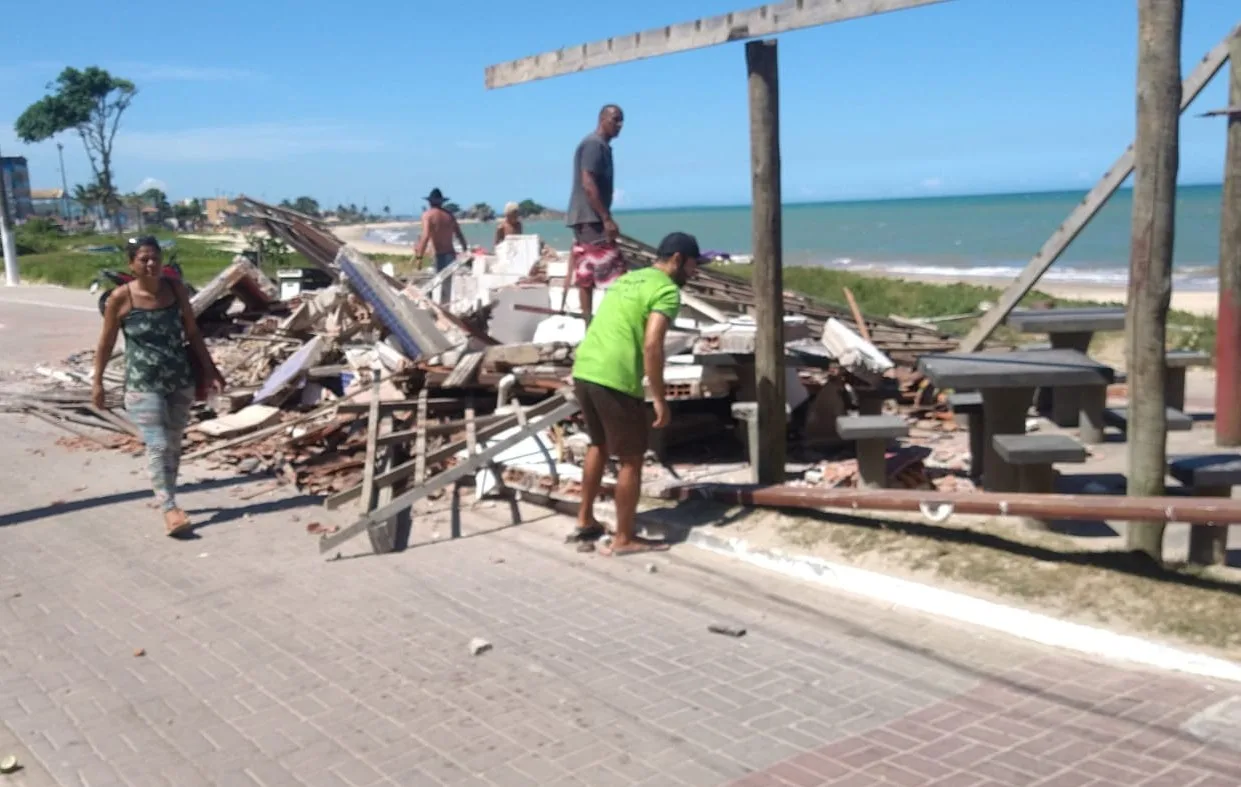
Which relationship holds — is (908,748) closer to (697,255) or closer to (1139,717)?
(1139,717)

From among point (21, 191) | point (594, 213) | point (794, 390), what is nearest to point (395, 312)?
point (594, 213)

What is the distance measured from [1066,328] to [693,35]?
4.09 metres

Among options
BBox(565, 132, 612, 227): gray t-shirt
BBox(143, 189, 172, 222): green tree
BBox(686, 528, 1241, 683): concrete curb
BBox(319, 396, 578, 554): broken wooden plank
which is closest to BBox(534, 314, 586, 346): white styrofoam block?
BBox(565, 132, 612, 227): gray t-shirt

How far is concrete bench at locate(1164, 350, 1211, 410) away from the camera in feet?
27.6

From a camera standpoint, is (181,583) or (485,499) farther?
(485,499)

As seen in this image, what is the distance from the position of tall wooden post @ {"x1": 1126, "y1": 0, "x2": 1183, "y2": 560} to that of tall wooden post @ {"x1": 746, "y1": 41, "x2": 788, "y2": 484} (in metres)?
2.20

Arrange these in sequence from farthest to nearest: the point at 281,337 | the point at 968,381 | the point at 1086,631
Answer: the point at 281,337 < the point at 968,381 < the point at 1086,631

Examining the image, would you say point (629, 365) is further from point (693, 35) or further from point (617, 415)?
point (693, 35)

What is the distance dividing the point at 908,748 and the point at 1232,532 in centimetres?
348


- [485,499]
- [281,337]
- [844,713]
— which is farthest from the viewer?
[281,337]

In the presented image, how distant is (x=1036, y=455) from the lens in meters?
6.05

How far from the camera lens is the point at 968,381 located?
6.62 meters

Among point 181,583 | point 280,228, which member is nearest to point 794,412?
point 181,583

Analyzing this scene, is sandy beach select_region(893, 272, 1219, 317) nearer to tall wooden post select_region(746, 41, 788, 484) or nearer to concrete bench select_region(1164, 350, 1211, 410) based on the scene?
concrete bench select_region(1164, 350, 1211, 410)
